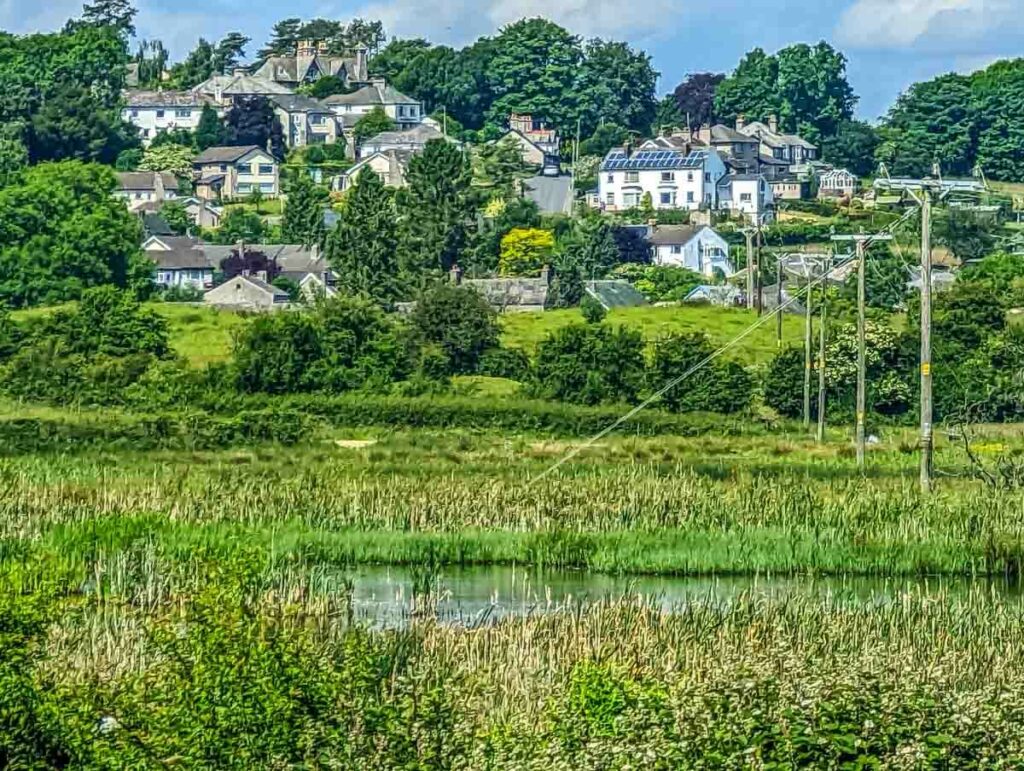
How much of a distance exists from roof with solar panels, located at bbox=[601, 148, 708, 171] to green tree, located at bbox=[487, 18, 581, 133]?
26.1 metres

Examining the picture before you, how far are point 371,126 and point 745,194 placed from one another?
26298 mm

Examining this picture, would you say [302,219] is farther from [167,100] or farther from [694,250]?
[167,100]

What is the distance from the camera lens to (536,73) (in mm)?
145625

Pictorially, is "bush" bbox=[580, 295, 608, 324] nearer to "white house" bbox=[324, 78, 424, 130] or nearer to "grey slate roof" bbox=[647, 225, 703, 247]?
"grey slate roof" bbox=[647, 225, 703, 247]

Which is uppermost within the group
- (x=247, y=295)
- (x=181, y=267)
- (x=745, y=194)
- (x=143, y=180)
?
(x=143, y=180)

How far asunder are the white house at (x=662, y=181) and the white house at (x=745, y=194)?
3.27 feet

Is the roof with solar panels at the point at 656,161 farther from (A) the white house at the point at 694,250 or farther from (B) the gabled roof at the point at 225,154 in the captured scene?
(B) the gabled roof at the point at 225,154

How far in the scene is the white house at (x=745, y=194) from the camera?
115125 mm

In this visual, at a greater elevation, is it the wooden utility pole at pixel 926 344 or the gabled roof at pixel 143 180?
the gabled roof at pixel 143 180

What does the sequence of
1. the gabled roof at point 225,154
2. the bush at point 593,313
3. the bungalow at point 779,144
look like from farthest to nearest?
the bungalow at point 779,144 < the gabled roof at point 225,154 < the bush at point 593,313

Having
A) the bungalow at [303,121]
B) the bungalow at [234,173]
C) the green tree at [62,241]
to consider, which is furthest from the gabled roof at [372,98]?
the green tree at [62,241]

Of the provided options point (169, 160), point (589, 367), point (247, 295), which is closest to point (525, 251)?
point (247, 295)

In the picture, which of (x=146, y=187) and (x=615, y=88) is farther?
(x=615, y=88)

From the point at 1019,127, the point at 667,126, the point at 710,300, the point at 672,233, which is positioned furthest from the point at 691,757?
the point at 667,126
